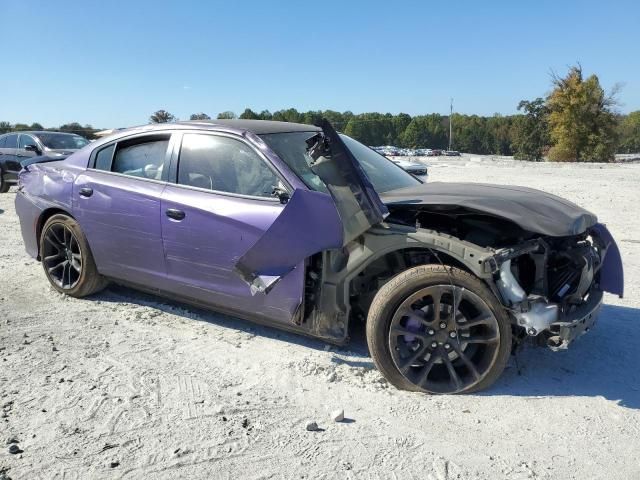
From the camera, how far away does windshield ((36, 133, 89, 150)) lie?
1309 cm

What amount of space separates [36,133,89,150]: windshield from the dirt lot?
968 centimetres

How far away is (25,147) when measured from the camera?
1297 cm

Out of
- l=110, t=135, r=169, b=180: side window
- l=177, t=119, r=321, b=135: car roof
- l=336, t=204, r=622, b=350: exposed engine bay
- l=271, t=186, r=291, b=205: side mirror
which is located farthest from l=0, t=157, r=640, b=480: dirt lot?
l=177, t=119, r=321, b=135: car roof

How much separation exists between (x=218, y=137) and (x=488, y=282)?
2.23 meters

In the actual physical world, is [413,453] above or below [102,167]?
below

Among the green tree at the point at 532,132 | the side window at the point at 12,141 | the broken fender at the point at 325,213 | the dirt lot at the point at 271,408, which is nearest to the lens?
the dirt lot at the point at 271,408

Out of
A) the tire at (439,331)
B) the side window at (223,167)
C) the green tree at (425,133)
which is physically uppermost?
the green tree at (425,133)

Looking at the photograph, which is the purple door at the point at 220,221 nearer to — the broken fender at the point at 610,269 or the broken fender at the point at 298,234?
the broken fender at the point at 298,234

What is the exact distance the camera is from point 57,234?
5.04m

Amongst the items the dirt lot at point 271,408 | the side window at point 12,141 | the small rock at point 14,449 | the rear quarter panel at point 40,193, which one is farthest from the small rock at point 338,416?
the side window at point 12,141

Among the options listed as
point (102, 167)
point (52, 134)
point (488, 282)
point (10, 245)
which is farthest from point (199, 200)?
point (52, 134)

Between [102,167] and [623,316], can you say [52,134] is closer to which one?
[102,167]

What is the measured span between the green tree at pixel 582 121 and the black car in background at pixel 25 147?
4151 centimetres

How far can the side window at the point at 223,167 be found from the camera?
3814 millimetres
